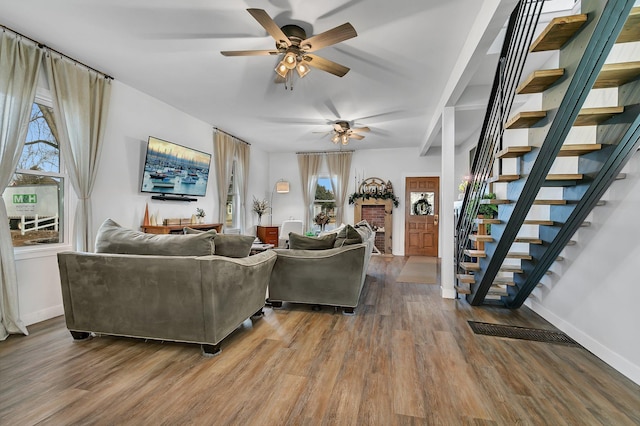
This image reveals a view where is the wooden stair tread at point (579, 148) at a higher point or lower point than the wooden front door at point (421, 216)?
higher

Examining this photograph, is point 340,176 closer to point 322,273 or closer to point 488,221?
point 322,273

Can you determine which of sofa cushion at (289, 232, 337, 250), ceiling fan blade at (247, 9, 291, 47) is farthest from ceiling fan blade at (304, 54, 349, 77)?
sofa cushion at (289, 232, 337, 250)

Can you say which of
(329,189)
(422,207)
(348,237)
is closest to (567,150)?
(348,237)

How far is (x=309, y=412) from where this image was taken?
1689 mm

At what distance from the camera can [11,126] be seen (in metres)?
2.79

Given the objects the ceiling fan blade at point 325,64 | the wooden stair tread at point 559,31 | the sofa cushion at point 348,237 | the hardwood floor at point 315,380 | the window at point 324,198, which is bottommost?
the hardwood floor at point 315,380

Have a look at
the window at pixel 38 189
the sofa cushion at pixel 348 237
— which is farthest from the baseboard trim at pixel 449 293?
the window at pixel 38 189

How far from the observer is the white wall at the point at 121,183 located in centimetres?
307

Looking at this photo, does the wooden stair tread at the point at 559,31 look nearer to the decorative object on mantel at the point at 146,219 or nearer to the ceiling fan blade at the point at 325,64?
the ceiling fan blade at the point at 325,64

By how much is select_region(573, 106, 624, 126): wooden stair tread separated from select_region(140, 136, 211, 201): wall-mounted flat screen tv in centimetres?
466

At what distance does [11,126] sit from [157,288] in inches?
85.2

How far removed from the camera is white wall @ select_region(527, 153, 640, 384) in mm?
2102

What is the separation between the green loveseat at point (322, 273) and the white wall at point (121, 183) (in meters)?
2.33

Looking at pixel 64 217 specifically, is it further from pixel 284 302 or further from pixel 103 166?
pixel 284 302
